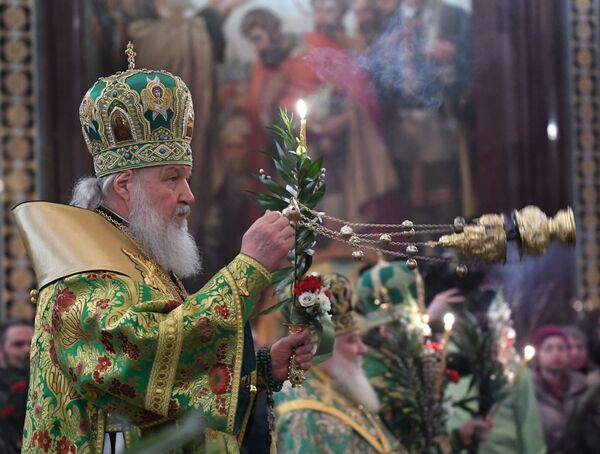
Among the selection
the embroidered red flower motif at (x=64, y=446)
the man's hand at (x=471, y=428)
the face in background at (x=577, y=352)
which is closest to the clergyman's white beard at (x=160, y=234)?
the embroidered red flower motif at (x=64, y=446)

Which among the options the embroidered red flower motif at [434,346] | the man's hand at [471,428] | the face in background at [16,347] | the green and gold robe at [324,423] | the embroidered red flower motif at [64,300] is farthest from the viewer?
the face in background at [16,347]

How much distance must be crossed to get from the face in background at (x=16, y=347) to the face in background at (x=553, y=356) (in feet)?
10.7

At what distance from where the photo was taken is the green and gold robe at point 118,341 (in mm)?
3594

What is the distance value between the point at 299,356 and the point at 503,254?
834mm

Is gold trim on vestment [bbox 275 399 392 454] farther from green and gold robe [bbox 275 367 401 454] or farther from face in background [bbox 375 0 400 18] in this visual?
face in background [bbox 375 0 400 18]

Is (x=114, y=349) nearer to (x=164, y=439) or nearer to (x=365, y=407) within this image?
(x=164, y=439)

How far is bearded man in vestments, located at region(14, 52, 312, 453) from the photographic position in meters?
3.61

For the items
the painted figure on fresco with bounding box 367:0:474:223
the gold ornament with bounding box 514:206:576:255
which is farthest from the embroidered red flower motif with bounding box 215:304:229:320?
the painted figure on fresco with bounding box 367:0:474:223

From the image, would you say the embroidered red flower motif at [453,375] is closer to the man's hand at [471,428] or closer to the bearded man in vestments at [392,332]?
the bearded man in vestments at [392,332]

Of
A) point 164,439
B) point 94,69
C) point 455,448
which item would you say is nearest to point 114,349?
point 164,439

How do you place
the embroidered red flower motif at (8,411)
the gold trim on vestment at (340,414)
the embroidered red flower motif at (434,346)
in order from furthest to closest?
the embroidered red flower motif at (8,411) < the embroidered red flower motif at (434,346) < the gold trim on vestment at (340,414)

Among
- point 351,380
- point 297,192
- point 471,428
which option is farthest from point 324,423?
point 297,192

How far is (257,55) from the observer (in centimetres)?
942

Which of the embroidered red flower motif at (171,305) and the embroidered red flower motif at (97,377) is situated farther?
the embroidered red flower motif at (171,305)
